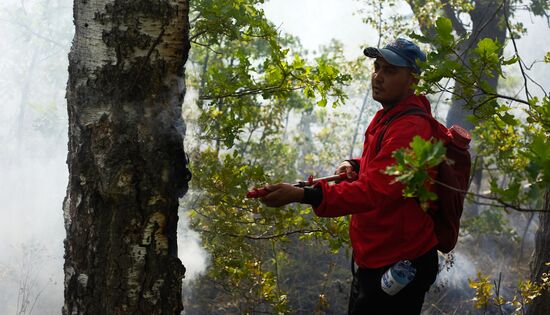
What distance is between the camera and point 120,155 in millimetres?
2088

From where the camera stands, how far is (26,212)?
1305 centimetres

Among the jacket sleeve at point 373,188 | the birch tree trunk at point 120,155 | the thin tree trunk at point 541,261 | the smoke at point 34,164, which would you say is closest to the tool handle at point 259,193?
the jacket sleeve at point 373,188

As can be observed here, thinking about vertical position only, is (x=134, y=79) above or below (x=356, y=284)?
above

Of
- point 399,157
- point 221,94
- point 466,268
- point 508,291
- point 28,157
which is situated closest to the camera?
point 399,157

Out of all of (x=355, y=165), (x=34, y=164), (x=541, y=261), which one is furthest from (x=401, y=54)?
(x=34, y=164)

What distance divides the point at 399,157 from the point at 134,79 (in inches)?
46.9

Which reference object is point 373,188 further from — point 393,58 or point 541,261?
point 541,261

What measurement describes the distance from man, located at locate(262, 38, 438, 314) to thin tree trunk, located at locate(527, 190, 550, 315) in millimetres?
2168

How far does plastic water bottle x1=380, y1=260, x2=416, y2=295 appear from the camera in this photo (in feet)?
7.80

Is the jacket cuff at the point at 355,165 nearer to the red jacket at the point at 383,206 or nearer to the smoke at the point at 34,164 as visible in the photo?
the red jacket at the point at 383,206

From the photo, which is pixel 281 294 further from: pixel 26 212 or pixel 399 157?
pixel 26 212

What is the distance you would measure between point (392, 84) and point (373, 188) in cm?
63

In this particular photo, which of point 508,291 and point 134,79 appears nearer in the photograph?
point 134,79

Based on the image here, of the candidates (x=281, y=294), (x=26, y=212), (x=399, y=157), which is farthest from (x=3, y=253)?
(x=399, y=157)
